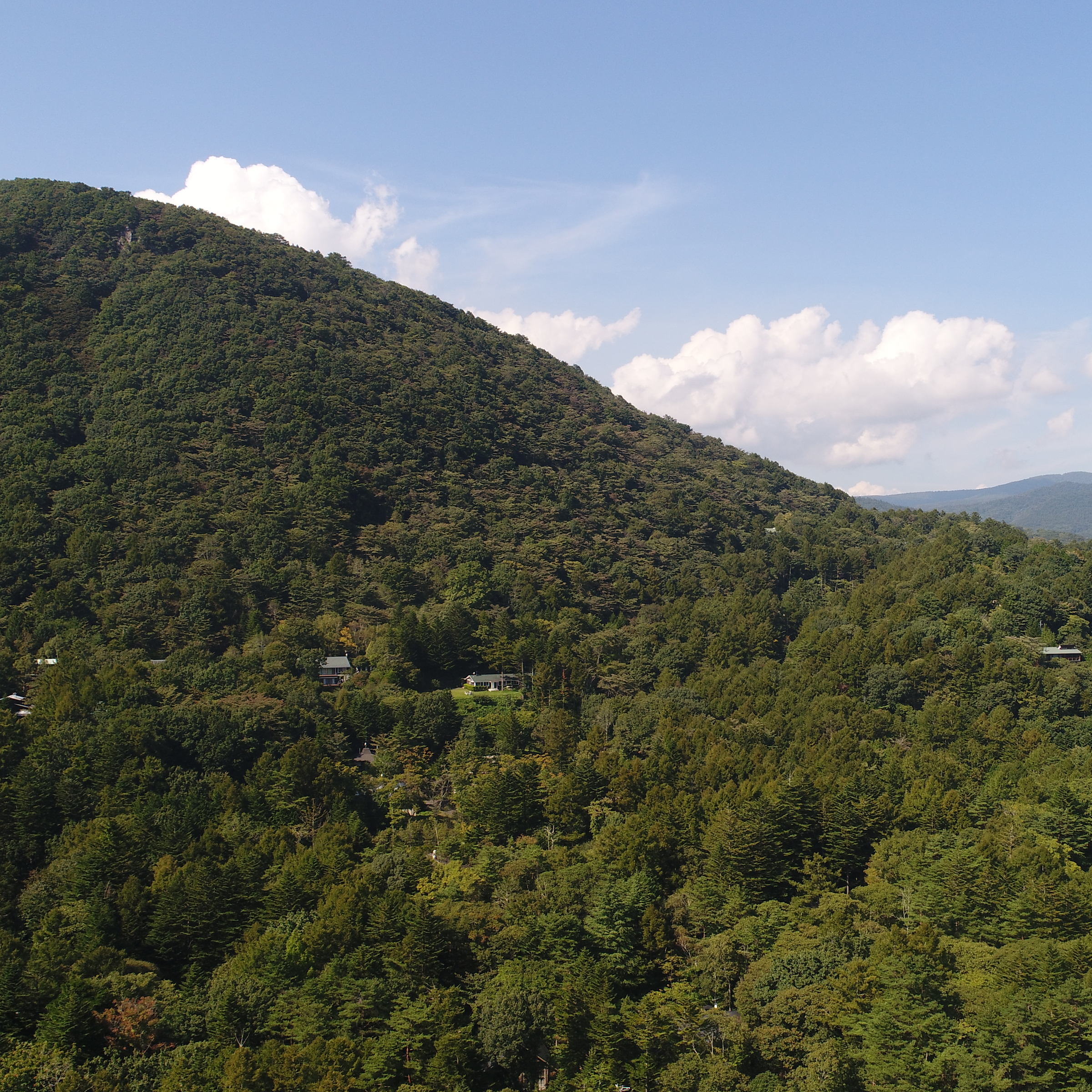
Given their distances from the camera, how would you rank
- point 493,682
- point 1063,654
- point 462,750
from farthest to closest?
point 1063,654, point 493,682, point 462,750

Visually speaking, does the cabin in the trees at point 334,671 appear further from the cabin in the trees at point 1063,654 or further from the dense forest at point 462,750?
the cabin in the trees at point 1063,654

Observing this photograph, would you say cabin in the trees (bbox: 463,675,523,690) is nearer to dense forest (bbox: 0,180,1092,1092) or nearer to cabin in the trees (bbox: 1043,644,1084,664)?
dense forest (bbox: 0,180,1092,1092)

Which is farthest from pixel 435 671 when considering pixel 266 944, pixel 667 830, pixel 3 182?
pixel 3 182

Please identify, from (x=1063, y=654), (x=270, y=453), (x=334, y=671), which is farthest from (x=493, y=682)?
(x=1063, y=654)

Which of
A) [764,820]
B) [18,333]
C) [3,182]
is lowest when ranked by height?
[764,820]

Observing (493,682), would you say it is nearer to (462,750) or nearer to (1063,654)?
(462,750)

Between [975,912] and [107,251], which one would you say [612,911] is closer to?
[975,912]
